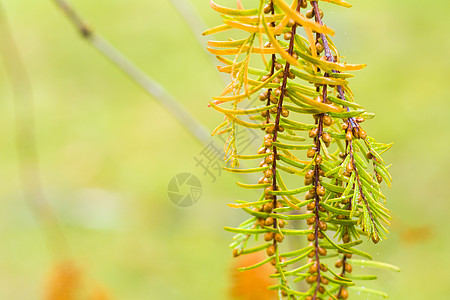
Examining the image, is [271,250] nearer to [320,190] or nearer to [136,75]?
[320,190]

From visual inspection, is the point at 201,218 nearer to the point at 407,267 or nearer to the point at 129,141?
the point at 129,141

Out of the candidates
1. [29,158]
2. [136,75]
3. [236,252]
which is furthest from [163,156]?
[236,252]

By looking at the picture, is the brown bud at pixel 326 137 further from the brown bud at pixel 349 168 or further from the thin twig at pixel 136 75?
the thin twig at pixel 136 75

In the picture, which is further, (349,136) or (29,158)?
(29,158)

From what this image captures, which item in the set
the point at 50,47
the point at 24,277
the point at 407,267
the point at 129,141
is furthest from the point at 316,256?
the point at 50,47

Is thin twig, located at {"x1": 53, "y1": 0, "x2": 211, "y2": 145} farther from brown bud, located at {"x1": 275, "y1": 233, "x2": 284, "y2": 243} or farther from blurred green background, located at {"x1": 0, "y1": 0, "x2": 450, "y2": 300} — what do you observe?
blurred green background, located at {"x1": 0, "y1": 0, "x2": 450, "y2": 300}

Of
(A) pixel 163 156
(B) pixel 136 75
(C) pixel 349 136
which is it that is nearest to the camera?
(C) pixel 349 136

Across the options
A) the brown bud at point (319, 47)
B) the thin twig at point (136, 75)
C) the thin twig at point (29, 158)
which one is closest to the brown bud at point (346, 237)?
the brown bud at point (319, 47)

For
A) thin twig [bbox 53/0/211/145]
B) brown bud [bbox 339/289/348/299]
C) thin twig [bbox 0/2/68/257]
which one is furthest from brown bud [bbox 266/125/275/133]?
thin twig [bbox 0/2/68/257]

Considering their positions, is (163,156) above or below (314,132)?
below
